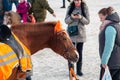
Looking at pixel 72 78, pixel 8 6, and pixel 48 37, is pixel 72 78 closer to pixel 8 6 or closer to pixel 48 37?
pixel 48 37

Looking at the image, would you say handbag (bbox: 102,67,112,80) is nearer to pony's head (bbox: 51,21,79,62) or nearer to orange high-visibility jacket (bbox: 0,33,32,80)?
pony's head (bbox: 51,21,79,62)

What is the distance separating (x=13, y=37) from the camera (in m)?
4.75

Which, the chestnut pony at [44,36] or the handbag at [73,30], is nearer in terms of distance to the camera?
the chestnut pony at [44,36]

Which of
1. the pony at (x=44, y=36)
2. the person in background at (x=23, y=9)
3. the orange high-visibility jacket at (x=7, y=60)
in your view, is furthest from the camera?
the person in background at (x=23, y=9)

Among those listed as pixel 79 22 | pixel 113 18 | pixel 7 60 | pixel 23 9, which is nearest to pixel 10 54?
pixel 7 60

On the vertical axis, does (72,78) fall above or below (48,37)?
below

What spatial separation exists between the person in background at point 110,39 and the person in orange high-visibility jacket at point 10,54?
44.7 inches

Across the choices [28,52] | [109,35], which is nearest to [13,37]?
[28,52]

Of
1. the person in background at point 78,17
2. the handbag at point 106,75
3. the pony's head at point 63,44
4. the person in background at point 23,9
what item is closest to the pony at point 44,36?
the pony's head at point 63,44

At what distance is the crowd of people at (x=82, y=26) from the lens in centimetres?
520

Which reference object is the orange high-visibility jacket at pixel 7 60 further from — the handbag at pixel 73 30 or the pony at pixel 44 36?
the handbag at pixel 73 30

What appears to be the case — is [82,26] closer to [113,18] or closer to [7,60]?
[113,18]

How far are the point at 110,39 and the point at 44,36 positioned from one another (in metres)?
0.90

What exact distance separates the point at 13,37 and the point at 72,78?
5.00ft
